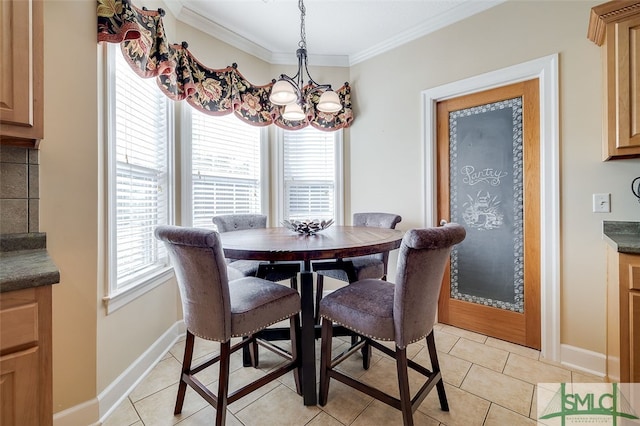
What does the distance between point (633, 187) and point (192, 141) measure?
3252mm

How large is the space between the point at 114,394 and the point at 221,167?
6.24ft

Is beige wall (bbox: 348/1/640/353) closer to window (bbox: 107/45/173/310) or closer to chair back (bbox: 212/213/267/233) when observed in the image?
chair back (bbox: 212/213/267/233)

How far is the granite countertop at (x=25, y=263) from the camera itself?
83cm

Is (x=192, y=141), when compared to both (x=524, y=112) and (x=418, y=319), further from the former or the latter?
(x=524, y=112)

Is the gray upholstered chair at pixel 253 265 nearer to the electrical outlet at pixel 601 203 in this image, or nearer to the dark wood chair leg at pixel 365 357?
the dark wood chair leg at pixel 365 357

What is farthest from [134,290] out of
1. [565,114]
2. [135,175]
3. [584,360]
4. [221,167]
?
[565,114]

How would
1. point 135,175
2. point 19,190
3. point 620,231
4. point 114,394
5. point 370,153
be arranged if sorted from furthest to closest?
1. point 370,153
2. point 135,175
3. point 620,231
4. point 114,394
5. point 19,190

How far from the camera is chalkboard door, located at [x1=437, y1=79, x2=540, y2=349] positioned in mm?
2133

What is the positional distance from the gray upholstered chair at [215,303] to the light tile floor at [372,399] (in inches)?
9.1

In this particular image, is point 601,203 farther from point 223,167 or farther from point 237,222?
point 223,167

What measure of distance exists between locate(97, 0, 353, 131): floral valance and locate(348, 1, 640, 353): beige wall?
0.84m

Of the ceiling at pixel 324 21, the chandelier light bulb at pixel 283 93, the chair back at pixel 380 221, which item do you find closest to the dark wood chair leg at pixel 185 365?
the chair back at pixel 380 221

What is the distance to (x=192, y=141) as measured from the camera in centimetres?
Answer: 246

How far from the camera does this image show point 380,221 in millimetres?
2557
